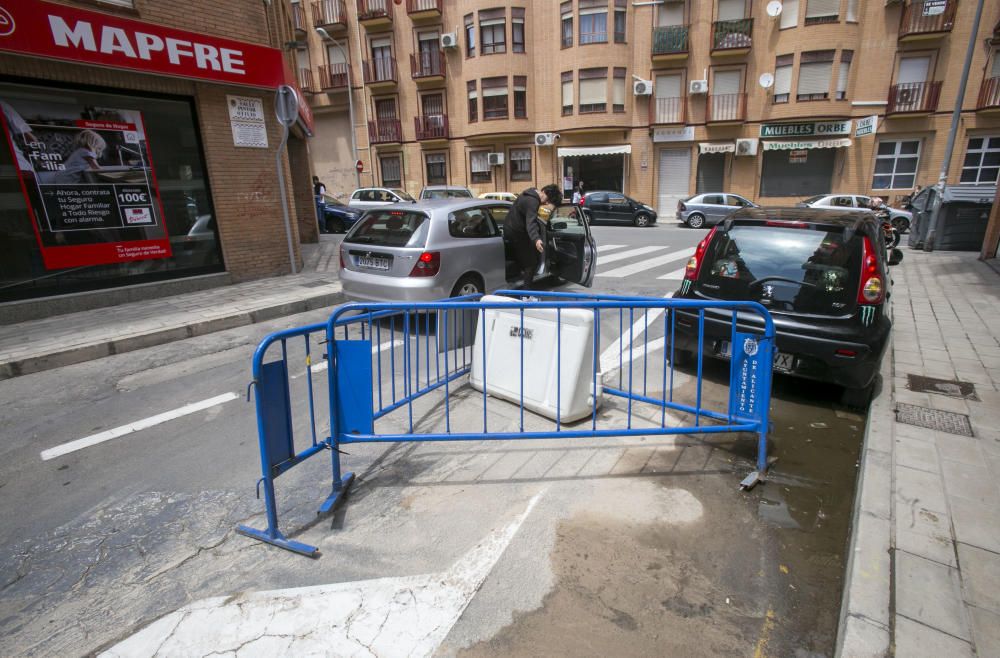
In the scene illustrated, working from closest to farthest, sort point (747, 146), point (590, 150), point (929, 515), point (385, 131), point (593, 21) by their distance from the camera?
point (929, 515), point (747, 146), point (593, 21), point (590, 150), point (385, 131)

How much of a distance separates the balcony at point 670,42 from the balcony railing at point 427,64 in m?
11.7

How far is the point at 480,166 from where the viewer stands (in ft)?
104

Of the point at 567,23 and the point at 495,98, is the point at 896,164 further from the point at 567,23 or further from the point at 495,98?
the point at 495,98

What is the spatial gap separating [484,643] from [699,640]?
887 millimetres

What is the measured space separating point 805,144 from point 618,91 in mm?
9570

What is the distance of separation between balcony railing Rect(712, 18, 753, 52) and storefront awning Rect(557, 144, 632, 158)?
20.8 ft

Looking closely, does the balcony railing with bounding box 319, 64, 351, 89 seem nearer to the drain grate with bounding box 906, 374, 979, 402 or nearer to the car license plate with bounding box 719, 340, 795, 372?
the car license plate with bounding box 719, 340, 795, 372

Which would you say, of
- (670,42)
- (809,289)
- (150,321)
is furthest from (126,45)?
(670,42)

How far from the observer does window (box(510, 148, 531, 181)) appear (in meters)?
30.8

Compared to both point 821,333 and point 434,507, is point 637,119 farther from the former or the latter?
point 434,507

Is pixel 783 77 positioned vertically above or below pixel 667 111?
above

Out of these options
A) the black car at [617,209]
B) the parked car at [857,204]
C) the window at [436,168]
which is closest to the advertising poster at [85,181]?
the black car at [617,209]

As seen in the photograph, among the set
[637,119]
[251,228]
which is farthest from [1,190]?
[637,119]

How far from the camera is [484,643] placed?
2229 millimetres
